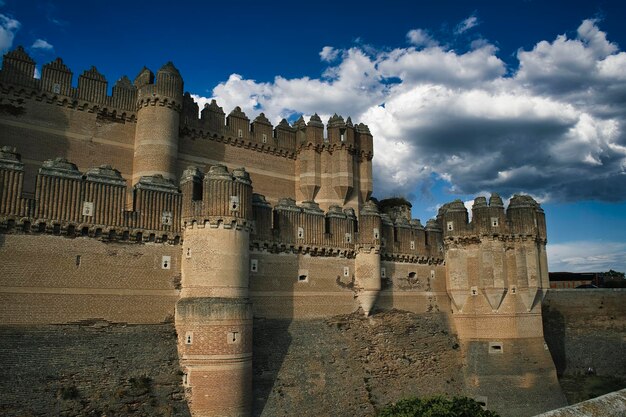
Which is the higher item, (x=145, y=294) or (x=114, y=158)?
(x=114, y=158)

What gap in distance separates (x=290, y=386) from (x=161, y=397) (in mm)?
5547

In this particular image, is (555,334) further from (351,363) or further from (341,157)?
(341,157)

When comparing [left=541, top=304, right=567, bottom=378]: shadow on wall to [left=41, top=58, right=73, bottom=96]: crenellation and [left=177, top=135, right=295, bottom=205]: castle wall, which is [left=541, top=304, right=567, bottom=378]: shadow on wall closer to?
[left=177, top=135, right=295, bottom=205]: castle wall

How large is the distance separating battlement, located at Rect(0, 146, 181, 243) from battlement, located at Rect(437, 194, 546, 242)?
16.0 m

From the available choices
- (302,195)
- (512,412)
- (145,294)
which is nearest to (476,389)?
(512,412)

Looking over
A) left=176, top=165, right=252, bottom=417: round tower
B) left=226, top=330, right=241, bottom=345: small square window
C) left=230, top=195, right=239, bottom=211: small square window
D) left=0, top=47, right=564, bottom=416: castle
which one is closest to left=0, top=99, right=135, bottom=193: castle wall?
left=0, top=47, right=564, bottom=416: castle

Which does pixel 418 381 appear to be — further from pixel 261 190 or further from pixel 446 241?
pixel 261 190

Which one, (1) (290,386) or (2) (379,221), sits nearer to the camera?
(1) (290,386)

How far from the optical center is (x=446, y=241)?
2892cm

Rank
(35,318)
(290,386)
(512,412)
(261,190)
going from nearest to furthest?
(35,318)
(290,386)
(512,412)
(261,190)

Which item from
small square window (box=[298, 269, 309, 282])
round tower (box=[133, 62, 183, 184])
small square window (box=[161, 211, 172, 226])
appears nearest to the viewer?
small square window (box=[161, 211, 172, 226])

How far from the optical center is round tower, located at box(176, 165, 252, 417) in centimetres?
1791

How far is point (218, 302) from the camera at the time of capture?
18453 millimetres

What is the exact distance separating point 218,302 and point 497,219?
16694 mm
